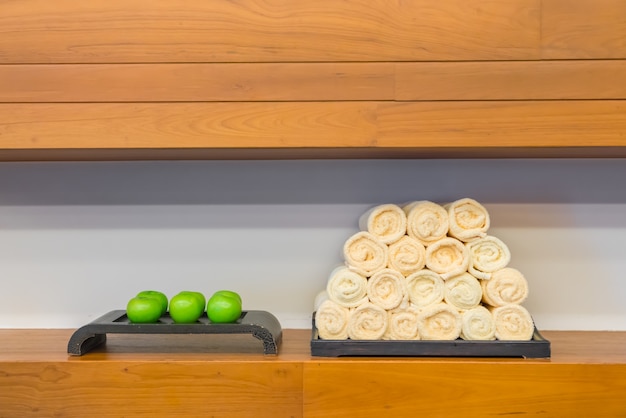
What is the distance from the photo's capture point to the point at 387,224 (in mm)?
1124

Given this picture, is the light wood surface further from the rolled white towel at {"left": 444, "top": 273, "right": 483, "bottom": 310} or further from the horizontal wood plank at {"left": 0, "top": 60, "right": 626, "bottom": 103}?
the rolled white towel at {"left": 444, "top": 273, "right": 483, "bottom": 310}

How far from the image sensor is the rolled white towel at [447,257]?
3.57 feet

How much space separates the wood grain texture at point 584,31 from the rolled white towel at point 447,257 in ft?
1.31

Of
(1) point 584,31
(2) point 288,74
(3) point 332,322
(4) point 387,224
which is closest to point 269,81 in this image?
(2) point 288,74

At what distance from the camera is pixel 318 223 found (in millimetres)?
1352

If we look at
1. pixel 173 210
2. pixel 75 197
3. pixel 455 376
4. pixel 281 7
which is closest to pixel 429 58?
pixel 281 7

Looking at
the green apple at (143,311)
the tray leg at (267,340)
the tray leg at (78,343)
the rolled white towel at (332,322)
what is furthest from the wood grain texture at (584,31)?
the tray leg at (78,343)

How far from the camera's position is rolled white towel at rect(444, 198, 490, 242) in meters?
1.11

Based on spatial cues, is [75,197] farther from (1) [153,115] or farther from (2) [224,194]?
(1) [153,115]

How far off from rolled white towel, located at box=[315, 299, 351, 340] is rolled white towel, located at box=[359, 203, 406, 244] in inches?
6.7

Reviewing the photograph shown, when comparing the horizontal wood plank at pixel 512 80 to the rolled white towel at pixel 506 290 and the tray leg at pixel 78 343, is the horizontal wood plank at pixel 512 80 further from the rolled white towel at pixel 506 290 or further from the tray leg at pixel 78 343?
the tray leg at pixel 78 343

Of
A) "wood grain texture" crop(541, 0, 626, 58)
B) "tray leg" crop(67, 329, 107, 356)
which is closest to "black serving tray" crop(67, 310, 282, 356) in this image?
"tray leg" crop(67, 329, 107, 356)

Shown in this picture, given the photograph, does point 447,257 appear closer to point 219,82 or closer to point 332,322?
point 332,322

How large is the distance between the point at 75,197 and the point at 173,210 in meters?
0.25
